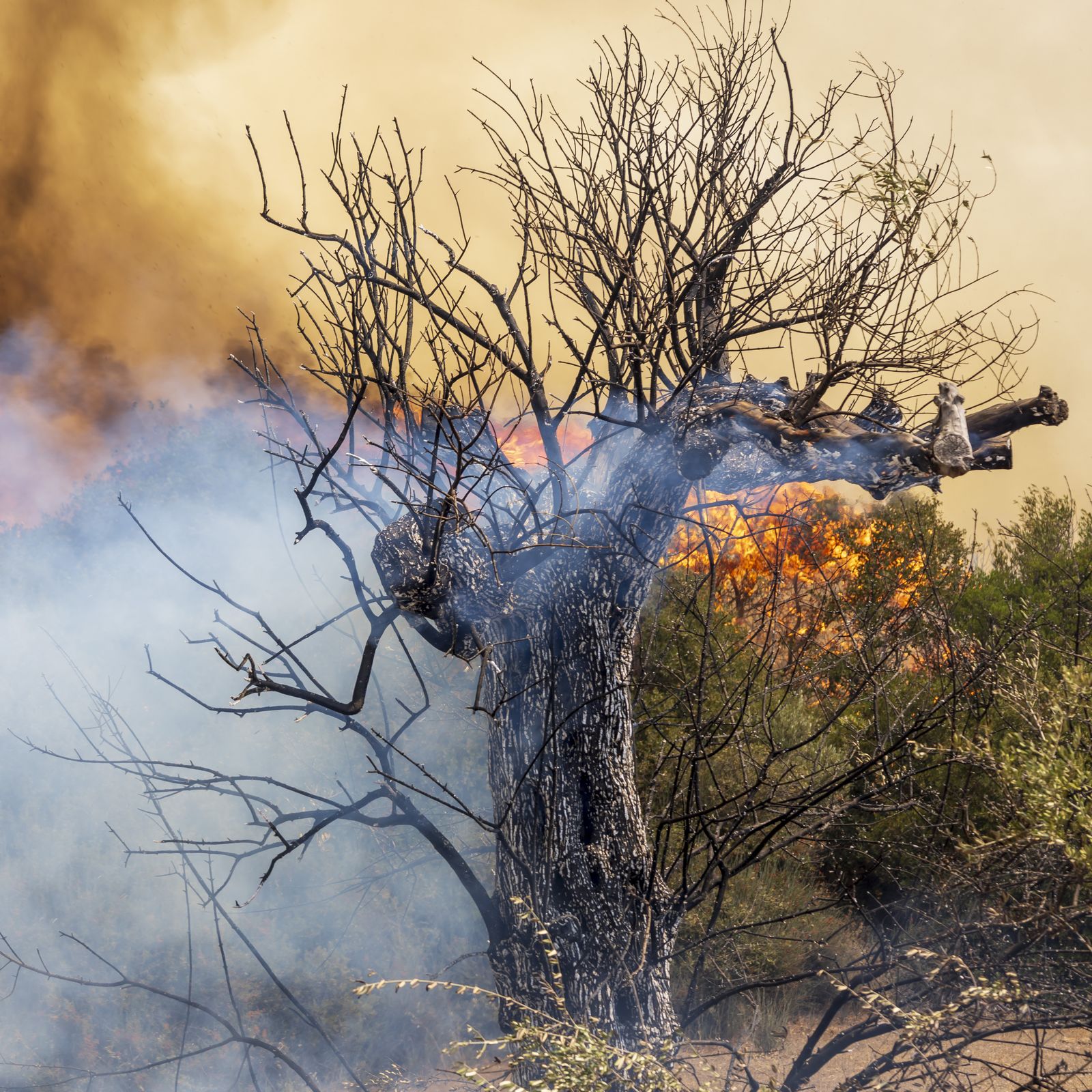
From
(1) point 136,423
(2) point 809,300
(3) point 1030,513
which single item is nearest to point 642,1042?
(2) point 809,300

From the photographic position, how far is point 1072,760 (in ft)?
8.31

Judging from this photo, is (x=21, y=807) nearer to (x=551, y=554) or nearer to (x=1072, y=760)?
(x=551, y=554)

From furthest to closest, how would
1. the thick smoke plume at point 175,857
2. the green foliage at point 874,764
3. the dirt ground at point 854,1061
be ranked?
the thick smoke plume at point 175,857
the dirt ground at point 854,1061
the green foliage at point 874,764

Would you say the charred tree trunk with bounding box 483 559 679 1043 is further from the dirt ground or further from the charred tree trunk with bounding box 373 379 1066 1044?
the dirt ground

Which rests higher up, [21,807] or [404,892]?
[21,807]

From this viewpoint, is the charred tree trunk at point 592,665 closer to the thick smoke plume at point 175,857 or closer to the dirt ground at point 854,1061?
the dirt ground at point 854,1061

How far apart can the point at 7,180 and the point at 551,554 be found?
883cm

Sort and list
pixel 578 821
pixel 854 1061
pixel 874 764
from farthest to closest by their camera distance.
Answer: pixel 854 1061 → pixel 578 821 → pixel 874 764

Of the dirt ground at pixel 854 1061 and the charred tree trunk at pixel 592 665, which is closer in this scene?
the charred tree trunk at pixel 592 665

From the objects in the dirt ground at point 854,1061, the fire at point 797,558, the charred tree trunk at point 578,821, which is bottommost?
the dirt ground at point 854,1061

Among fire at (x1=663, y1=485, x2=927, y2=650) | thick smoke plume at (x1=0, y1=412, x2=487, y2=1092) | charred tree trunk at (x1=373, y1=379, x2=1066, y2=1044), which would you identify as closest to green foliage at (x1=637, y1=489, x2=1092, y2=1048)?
fire at (x1=663, y1=485, x2=927, y2=650)

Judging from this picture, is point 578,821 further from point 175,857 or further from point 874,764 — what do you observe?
point 175,857

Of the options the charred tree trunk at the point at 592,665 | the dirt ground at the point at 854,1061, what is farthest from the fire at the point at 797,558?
the dirt ground at the point at 854,1061

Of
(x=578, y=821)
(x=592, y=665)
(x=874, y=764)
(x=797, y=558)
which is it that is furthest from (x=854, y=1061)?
(x=592, y=665)
